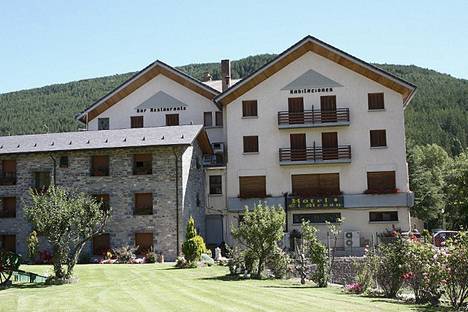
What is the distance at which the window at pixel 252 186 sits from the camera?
4044 cm

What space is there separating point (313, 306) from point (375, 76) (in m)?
28.9

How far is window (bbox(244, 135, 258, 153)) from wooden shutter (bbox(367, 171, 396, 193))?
7.99 m

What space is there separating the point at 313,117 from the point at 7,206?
68.4ft

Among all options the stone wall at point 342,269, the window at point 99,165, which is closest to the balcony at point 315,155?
the window at point 99,165

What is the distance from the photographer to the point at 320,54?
40.8 metres

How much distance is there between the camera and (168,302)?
1485cm

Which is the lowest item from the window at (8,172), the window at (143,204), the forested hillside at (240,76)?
the window at (143,204)

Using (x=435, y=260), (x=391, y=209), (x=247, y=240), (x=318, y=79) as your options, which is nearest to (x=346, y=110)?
(x=318, y=79)

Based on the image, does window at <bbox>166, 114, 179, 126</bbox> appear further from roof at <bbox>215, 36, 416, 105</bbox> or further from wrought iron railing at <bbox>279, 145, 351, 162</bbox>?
wrought iron railing at <bbox>279, 145, 351, 162</bbox>

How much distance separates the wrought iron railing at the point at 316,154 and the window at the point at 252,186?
214 centimetres

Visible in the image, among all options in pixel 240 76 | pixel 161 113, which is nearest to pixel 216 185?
pixel 161 113

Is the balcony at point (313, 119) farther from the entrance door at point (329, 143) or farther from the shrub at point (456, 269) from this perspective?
the shrub at point (456, 269)

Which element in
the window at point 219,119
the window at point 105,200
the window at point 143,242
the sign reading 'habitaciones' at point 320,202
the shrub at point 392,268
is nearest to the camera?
the shrub at point 392,268

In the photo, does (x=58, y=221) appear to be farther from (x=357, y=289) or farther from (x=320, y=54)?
(x=320, y=54)
